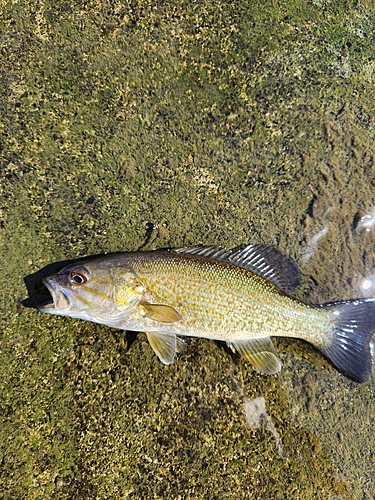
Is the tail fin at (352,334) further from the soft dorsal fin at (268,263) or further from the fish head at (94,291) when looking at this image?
the fish head at (94,291)

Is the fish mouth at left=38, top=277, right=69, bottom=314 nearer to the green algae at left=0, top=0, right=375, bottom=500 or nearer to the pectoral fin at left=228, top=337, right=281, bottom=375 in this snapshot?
the green algae at left=0, top=0, right=375, bottom=500

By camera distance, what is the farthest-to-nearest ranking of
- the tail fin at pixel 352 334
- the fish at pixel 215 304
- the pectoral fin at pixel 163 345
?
the tail fin at pixel 352 334 < the pectoral fin at pixel 163 345 < the fish at pixel 215 304

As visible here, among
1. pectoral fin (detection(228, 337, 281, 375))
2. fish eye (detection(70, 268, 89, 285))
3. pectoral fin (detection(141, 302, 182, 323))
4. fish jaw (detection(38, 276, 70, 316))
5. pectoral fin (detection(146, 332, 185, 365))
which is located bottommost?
pectoral fin (detection(228, 337, 281, 375))

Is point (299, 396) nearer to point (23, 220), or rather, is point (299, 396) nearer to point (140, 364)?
point (140, 364)

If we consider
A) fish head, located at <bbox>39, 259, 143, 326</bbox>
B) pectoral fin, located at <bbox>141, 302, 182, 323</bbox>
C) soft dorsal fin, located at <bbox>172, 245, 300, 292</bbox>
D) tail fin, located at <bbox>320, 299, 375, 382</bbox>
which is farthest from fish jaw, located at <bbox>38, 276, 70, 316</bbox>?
tail fin, located at <bbox>320, 299, 375, 382</bbox>

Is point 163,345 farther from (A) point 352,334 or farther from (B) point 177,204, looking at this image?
(A) point 352,334

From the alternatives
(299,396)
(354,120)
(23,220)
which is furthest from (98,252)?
(354,120)

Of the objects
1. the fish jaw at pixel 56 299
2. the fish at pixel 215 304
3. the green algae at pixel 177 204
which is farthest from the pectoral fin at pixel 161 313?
the fish jaw at pixel 56 299
